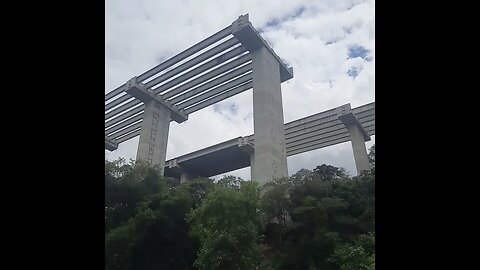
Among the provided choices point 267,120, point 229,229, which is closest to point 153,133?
point 267,120

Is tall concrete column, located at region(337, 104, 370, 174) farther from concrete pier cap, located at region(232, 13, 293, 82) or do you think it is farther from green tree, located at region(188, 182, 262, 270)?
green tree, located at region(188, 182, 262, 270)

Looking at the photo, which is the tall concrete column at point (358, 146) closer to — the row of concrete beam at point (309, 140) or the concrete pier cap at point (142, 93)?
the row of concrete beam at point (309, 140)

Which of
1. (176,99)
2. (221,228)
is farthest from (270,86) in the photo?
(221,228)

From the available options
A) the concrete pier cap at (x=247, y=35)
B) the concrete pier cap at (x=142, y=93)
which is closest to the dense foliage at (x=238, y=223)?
the concrete pier cap at (x=247, y=35)

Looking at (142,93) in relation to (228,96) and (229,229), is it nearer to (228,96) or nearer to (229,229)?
(228,96)

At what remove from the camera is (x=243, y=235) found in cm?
1745

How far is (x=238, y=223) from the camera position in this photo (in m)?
18.2

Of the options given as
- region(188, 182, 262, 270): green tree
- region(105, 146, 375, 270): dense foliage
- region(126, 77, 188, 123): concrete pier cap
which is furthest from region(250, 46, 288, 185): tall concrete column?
region(126, 77, 188, 123): concrete pier cap

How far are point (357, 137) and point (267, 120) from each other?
13.5m
